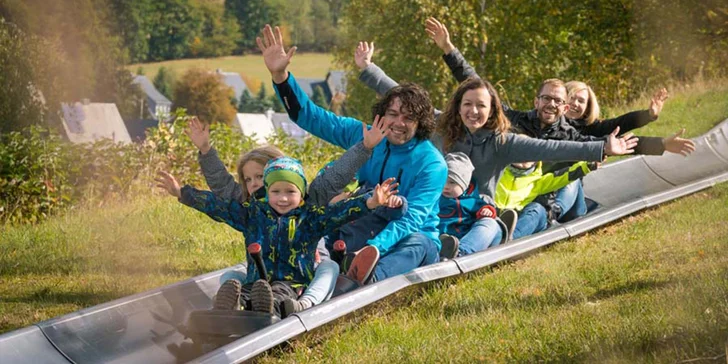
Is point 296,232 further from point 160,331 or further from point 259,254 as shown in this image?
point 160,331

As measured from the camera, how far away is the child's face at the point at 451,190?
599 centimetres

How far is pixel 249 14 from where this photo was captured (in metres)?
8.02

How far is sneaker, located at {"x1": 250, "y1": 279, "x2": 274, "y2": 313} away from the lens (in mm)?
4223

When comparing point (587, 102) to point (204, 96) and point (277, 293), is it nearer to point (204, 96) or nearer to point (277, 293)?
point (277, 293)

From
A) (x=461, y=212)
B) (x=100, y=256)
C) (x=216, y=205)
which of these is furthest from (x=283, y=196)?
(x=100, y=256)

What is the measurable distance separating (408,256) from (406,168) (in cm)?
57

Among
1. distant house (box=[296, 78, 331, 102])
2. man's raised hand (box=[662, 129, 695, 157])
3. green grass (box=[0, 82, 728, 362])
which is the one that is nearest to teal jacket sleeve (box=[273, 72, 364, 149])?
green grass (box=[0, 82, 728, 362])

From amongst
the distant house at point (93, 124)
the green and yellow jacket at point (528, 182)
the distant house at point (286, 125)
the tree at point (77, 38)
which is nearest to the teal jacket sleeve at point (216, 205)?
the tree at point (77, 38)

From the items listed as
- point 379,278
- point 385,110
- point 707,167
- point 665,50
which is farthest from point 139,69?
point 665,50

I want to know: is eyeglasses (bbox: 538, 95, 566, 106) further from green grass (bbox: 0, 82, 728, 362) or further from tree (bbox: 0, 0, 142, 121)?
tree (bbox: 0, 0, 142, 121)

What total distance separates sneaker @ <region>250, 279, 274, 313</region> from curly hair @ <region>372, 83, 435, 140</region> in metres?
1.67

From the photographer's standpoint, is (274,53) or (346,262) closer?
(346,262)

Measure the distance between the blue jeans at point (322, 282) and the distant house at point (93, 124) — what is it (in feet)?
15.9

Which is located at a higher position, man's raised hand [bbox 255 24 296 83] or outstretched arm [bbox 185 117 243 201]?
man's raised hand [bbox 255 24 296 83]
